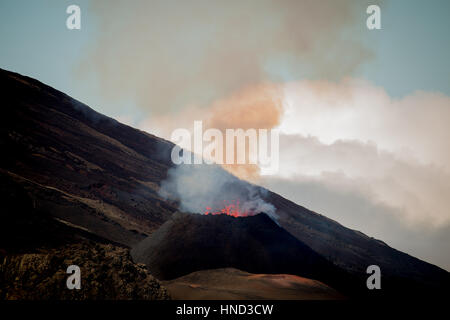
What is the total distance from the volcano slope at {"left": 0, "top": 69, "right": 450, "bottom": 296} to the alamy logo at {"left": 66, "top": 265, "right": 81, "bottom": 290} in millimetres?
6766

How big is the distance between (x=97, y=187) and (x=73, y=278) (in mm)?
34632

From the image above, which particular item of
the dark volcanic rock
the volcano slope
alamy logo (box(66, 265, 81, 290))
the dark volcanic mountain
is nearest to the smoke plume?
the volcano slope

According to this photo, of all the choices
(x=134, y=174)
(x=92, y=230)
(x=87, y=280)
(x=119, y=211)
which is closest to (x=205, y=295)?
(x=87, y=280)

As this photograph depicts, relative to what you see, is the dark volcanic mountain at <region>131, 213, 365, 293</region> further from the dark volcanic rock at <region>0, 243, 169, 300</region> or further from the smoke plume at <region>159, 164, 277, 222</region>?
the smoke plume at <region>159, 164, 277, 222</region>

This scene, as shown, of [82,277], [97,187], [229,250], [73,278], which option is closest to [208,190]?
[97,187]

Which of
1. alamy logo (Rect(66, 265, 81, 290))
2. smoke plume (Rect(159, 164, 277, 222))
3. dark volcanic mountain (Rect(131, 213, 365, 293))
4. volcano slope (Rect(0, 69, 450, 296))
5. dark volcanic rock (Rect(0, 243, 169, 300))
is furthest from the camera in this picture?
smoke plume (Rect(159, 164, 277, 222))

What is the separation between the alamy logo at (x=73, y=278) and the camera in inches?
710

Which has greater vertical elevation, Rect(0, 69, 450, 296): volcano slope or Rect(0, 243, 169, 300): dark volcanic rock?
Rect(0, 69, 450, 296): volcano slope

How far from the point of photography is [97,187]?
2028 inches

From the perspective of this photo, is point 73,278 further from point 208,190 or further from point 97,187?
point 208,190

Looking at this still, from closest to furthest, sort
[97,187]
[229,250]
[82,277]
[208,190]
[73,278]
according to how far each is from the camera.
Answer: [73,278]
[82,277]
[229,250]
[97,187]
[208,190]

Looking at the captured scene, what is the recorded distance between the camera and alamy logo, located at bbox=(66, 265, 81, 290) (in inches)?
710

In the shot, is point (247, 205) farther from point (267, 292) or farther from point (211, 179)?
point (267, 292)

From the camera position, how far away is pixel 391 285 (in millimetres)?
44594
